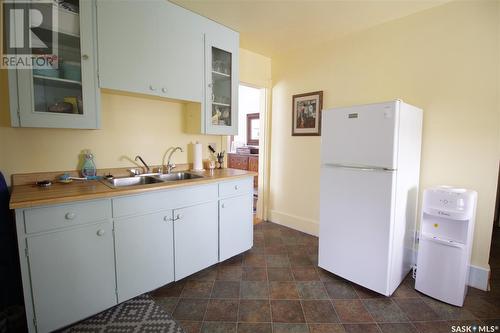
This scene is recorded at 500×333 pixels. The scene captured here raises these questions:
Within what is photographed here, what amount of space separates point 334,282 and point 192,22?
2690 millimetres

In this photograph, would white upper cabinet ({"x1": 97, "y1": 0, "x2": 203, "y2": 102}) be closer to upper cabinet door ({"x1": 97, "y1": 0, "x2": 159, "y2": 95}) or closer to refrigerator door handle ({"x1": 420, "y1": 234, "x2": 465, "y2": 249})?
upper cabinet door ({"x1": 97, "y1": 0, "x2": 159, "y2": 95})

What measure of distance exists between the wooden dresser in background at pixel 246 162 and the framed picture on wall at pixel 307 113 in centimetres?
205

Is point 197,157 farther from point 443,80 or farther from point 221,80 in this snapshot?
point 443,80

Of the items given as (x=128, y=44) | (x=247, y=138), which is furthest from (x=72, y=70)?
(x=247, y=138)

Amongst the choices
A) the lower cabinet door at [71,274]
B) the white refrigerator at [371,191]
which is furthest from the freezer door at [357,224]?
the lower cabinet door at [71,274]

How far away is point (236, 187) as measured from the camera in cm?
238

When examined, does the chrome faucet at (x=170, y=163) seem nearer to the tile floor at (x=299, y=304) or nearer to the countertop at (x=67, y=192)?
the countertop at (x=67, y=192)

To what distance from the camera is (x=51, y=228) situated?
1406mm

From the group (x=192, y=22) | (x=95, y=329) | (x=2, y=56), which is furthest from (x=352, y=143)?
(x=2, y=56)

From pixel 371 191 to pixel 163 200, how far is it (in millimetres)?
1619

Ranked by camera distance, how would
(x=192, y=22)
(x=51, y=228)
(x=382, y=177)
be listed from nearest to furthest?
(x=51, y=228) < (x=382, y=177) < (x=192, y=22)

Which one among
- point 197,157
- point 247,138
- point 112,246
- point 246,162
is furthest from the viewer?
point 247,138

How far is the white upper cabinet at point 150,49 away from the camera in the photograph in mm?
1773

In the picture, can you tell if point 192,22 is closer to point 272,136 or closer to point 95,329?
point 272,136
